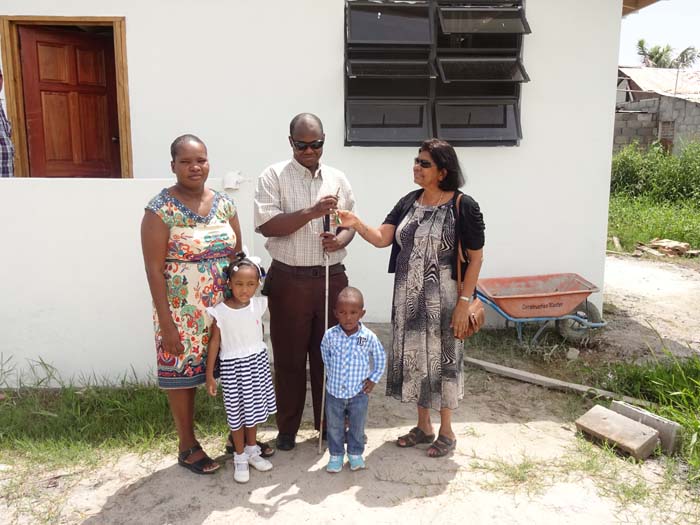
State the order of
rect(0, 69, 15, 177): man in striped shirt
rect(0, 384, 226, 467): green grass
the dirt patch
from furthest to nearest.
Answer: the dirt patch < rect(0, 69, 15, 177): man in striped shirt < rect(0, 384, 226, 467): green grass

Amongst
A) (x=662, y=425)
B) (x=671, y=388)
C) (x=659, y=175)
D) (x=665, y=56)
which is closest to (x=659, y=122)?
(x=659, y=175)

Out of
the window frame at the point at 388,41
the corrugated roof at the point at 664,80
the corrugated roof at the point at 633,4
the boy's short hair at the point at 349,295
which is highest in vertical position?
the corrugated roof at the point at 664,80

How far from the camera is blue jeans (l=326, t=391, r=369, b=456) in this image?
3.12m

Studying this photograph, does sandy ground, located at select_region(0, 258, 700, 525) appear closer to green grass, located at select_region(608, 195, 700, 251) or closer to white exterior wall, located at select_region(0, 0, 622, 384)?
white exterior wall, located at select_region(0, 0, 622, 384)

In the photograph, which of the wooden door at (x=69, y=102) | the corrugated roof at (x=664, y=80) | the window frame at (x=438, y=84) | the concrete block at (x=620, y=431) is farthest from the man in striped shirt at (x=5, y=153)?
the corrugated roof at (x=664, y=80)

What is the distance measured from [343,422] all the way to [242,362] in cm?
64

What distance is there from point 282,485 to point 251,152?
10.9ft

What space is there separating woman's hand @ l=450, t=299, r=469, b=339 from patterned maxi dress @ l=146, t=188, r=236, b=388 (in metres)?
1.23

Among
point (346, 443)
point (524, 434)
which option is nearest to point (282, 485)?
point (346, 443)

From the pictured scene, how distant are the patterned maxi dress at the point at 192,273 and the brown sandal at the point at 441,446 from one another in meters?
1.37

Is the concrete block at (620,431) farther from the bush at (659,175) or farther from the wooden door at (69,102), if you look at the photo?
the bush at (659,175)

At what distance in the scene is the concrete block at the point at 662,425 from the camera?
3393 millimetres

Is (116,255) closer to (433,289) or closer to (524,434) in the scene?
(433,289)

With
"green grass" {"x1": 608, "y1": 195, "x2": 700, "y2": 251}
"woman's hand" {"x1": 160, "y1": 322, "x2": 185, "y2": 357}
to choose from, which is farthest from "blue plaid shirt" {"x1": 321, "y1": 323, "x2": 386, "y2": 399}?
"green grass" {"x1": 608, "y1": 195, "x2": 700, "y2": 251}
